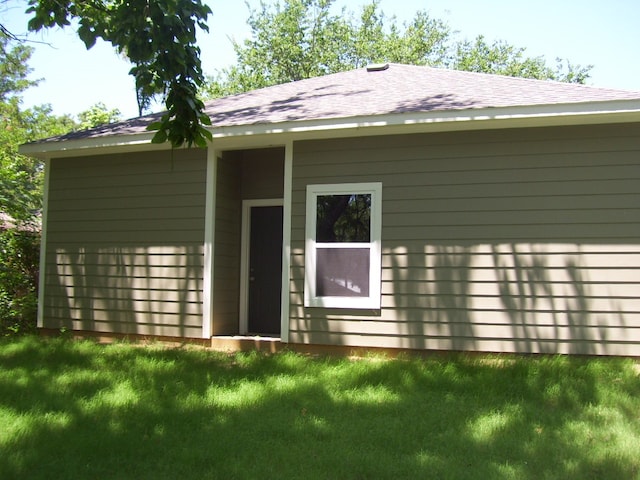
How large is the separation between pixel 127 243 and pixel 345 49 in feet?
79.4

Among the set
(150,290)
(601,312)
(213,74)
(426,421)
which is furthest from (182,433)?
(213,74)

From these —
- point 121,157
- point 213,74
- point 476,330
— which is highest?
point 213,74

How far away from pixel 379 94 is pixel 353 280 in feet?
8.77

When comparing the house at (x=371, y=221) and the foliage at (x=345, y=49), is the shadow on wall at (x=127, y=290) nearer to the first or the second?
the house at (x=371, y=221)

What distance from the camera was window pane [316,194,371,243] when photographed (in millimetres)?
7070

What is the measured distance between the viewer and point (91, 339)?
27.2 ft

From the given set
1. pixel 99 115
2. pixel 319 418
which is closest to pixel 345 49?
pixel 99 115

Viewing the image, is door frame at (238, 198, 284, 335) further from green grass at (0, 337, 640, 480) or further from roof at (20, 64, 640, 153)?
green grass at (0, 337, 640, 480)

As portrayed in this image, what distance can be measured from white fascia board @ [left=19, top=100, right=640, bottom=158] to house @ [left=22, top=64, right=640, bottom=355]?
0.07ft

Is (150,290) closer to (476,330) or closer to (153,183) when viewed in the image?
(153,183)

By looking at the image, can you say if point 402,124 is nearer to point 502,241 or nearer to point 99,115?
point 502,241

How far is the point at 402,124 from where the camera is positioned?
259 inches

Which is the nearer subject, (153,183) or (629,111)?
(629,111)

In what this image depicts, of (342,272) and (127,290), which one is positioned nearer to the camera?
(342,272)
